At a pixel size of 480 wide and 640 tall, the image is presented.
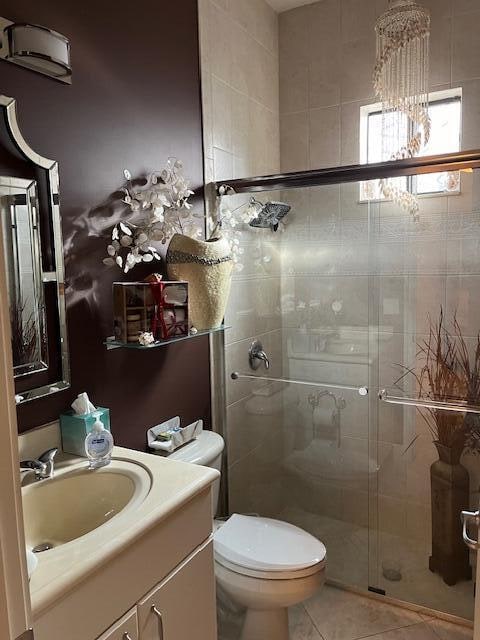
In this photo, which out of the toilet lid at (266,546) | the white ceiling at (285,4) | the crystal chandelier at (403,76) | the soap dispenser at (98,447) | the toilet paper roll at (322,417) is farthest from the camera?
the white ceiling at (285,4)

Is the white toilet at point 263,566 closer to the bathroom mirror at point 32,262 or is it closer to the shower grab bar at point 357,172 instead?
the bathroom mirror at point 32,262

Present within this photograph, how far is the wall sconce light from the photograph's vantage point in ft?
4.24

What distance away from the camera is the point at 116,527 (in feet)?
3.57

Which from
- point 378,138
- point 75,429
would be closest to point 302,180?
point 378,138

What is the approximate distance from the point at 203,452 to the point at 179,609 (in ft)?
2.31

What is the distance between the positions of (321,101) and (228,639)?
8.57 feet

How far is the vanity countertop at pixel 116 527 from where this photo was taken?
0.92m

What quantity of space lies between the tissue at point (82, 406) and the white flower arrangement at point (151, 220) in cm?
44

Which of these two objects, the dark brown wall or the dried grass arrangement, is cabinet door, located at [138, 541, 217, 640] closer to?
the dark brown wall

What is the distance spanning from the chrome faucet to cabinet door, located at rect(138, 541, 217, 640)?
386 mm

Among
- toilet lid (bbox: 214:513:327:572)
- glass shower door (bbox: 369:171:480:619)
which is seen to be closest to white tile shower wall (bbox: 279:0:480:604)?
glass shower door (bbox: 369:171:480:619)

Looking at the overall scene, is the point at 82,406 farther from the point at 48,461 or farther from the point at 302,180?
the point at 302,180

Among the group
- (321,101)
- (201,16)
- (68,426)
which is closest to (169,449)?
(68,426)

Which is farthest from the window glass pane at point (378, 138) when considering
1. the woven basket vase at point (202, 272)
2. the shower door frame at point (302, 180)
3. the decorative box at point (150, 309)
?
the decorative box at point (150, 309)
